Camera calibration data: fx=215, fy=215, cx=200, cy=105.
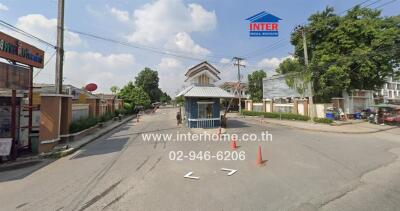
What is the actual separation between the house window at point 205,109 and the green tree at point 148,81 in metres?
52.9

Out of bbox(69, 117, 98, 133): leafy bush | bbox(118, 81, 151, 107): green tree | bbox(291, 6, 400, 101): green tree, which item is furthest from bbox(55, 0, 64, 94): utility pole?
bbox(118, 81, 151, 107): green tree

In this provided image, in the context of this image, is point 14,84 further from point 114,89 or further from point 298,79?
point 114,89

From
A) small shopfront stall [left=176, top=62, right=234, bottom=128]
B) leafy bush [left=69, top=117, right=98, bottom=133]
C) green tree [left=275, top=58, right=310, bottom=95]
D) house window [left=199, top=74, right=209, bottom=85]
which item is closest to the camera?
leafy bush [left=69, top=117, right=98, bottom=133]

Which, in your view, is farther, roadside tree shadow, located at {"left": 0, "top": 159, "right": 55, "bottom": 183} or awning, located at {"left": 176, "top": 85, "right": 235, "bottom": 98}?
awning, located at {"left": 176, "top": 85, "right": 235, "bottom": 98}

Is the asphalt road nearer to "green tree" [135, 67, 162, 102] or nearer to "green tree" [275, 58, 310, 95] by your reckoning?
"green tree" [275, 58, 310, 95]

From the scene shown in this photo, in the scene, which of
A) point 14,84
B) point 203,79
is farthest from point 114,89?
point 14,84

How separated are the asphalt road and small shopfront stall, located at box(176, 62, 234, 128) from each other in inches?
351

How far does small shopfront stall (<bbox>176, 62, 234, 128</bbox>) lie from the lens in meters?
18.0

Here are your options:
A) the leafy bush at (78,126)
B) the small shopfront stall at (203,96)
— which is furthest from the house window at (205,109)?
the leafy bush at (78,126)

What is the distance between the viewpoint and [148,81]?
227 ft

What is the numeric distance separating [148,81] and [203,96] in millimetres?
54800

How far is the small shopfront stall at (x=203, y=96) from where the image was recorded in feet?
59.0

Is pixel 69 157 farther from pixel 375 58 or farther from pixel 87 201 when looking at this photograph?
pixel 375 58

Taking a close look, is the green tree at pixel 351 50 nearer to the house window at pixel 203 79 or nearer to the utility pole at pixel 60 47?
the house window at pixel 203 79
